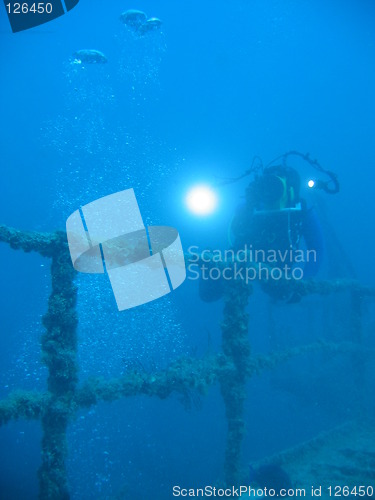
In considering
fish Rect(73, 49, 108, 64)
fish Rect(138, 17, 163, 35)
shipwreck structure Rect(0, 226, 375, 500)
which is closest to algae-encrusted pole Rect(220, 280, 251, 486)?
shipwreck structure Rect(0, 226, 375, 500)

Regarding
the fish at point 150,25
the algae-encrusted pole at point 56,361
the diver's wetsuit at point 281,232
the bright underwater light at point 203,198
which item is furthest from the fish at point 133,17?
the algae-encrusted pole at point 56,361

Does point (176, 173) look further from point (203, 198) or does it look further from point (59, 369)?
point (59, 369)

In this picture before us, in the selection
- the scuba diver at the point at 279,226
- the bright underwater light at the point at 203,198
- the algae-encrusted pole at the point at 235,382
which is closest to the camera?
the algae-encrusted pole at the point at 235,382

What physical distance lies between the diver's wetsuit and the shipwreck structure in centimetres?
67

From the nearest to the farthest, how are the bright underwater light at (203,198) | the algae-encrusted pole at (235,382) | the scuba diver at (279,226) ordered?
1. the algae-encrusted pole at (235,382)
2. the scuba diver at (279,226)
3. the bright underwater light at (203,198)

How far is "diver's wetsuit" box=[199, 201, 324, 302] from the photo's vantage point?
520 centimetres

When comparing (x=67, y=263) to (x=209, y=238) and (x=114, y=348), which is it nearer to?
(x=114, y=348)

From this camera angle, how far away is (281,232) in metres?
5.23

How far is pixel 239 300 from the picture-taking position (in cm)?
409

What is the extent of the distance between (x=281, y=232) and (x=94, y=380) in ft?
11.8

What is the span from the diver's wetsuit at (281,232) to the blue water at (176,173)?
2.10 m

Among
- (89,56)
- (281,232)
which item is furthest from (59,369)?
(89,56)

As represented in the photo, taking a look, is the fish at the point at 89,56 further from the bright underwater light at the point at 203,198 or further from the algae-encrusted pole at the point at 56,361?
the algae-encrusted pole at the point at 56,361

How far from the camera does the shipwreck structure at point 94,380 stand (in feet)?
9.04
